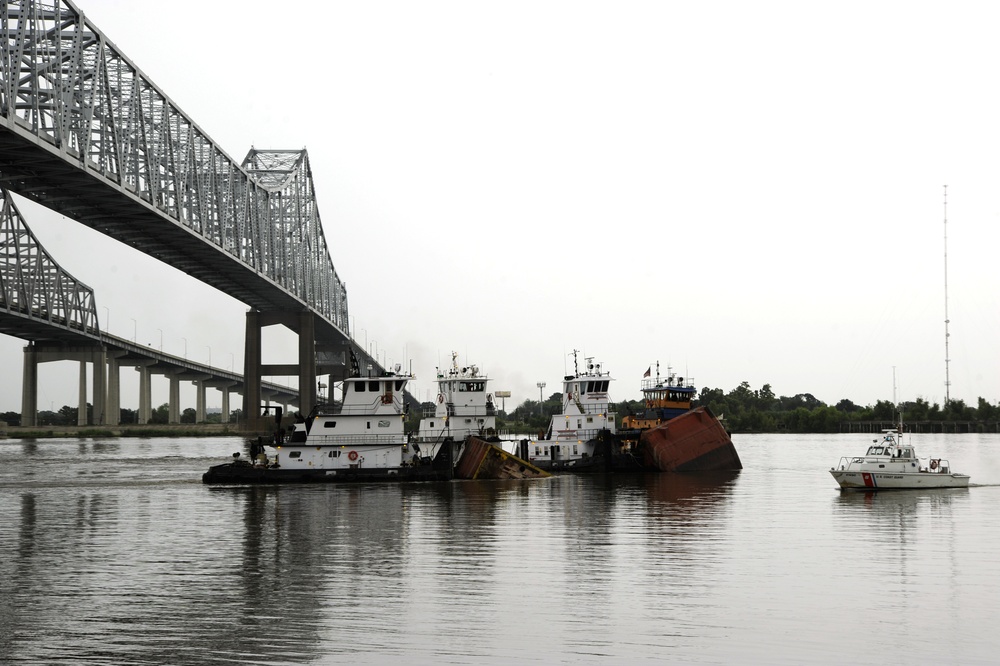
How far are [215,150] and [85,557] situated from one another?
6611cm

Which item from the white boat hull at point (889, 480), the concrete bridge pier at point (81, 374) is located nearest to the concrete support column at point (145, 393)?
the concrete bridge pier at point (81, 374)

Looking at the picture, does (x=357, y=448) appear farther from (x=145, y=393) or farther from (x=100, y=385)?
(x=145, y=393)

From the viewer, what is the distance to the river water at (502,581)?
13688mm

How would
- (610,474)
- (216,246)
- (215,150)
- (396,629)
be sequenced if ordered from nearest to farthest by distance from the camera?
(396,629), (610,474), (216,246), (215,150)

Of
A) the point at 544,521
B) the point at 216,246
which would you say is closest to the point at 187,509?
the point at 544,521

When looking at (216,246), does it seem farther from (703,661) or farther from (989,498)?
(703,661)

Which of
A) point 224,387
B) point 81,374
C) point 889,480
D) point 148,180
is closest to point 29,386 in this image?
point 81,374

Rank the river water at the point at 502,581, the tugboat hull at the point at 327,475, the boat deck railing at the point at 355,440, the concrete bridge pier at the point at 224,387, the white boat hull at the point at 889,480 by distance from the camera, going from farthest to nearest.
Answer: the concrete bridge pier at the point at 224,387
the boat deck railing at the point at 355,440
the tugboat hull at the point at 327,475
the white boat hull at the point at 889,480
the river water at the point at 502,581

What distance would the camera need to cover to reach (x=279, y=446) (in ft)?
141

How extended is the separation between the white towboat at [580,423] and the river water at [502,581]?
14.0 metres

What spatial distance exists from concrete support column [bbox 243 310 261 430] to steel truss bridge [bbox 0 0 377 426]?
0.47 feet

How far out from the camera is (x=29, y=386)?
13162 cm

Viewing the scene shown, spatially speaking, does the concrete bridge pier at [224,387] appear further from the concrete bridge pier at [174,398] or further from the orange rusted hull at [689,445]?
the orange rusted hull at [689,445]

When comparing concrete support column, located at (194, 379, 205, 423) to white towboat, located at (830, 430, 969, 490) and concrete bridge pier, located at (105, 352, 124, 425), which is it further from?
white towboat, located at (830, 430, 969, 490)
